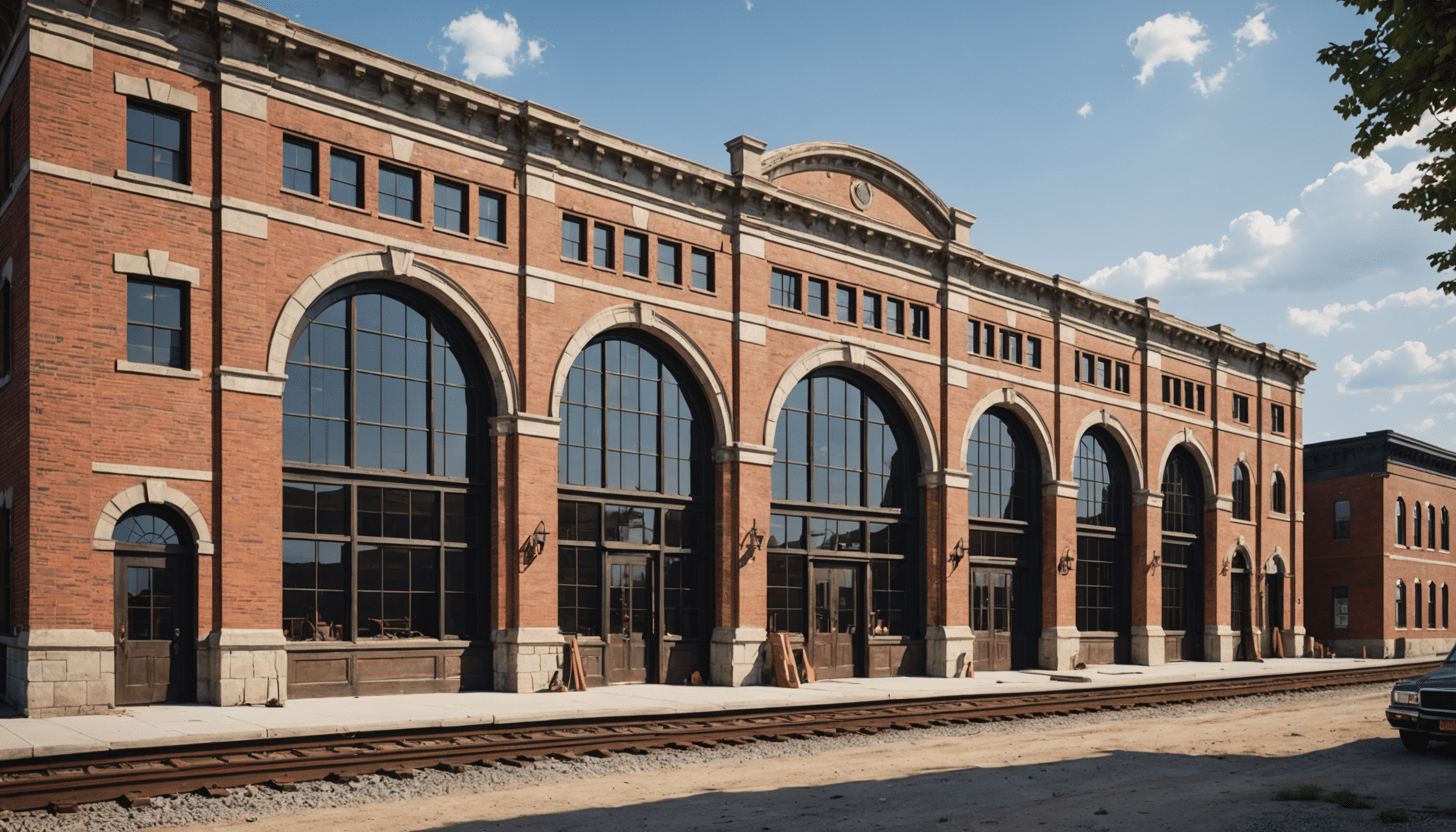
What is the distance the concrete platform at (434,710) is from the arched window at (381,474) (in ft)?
5.31

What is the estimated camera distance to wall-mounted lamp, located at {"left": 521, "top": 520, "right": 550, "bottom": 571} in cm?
2316

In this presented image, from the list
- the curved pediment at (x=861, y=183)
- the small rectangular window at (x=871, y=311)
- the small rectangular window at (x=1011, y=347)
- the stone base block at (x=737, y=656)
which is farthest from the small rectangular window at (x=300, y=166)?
the small rectangular window at (x=1011, y=347)

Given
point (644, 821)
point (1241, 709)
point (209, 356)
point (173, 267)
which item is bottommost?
point (1241, 709)

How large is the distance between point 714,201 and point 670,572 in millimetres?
8707

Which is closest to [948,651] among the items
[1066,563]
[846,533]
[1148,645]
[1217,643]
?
[846,533]

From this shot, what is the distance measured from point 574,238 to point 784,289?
6.20 m

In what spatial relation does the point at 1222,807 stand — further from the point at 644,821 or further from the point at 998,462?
the point at 998,462

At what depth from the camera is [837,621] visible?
2978 centimetres

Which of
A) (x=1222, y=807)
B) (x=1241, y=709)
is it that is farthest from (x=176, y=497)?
(x=1241, y=709)

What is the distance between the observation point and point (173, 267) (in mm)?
19344

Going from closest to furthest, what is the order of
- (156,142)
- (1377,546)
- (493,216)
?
(156,142) < (493,216) < (1377,546)

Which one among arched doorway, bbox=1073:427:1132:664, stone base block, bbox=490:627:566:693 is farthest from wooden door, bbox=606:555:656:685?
arched doorway, bbox=1073:427:1132:664

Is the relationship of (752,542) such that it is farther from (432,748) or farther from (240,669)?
(432,748)

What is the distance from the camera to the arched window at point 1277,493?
45.9m
